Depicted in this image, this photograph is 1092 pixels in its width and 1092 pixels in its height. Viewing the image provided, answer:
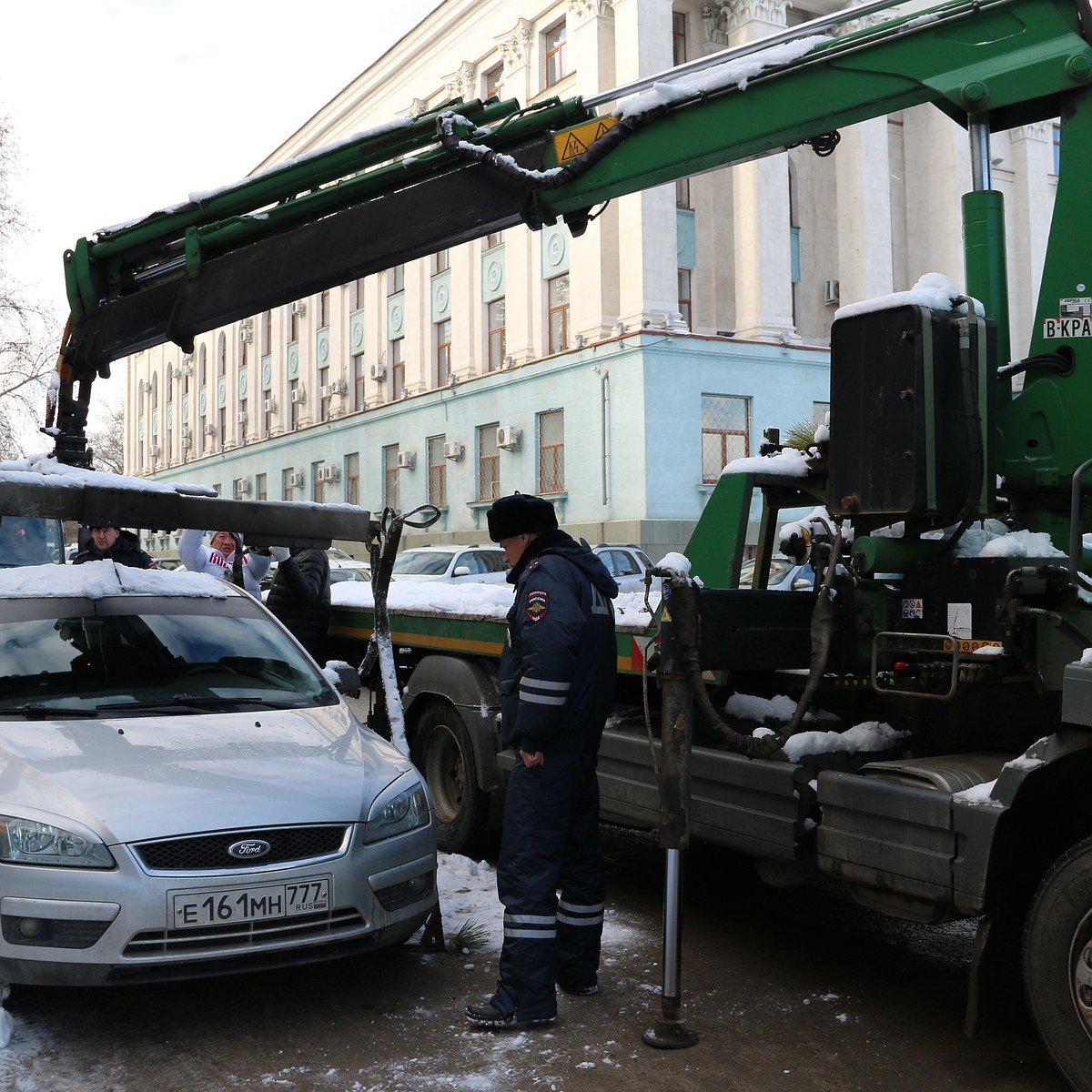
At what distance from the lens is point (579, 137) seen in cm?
576

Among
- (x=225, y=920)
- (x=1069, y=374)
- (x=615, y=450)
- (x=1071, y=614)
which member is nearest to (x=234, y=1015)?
(x=225, y=920)

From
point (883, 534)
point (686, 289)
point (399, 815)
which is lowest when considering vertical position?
point (399, 815)

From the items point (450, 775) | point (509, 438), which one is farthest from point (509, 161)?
point (509, 438)

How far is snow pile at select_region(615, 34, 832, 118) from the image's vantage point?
5199 mm

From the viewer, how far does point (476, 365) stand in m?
30.4

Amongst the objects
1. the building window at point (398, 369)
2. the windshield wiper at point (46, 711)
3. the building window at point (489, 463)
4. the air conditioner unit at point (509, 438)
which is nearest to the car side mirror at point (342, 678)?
the windshield wiper at point (46, 711)

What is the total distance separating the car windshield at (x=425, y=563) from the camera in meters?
18.7

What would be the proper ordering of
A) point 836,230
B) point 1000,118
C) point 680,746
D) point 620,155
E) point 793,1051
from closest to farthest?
1. point 793,1051
2. point 680,746
3. point 1000,118
4. point 620,155
5. point 836,230

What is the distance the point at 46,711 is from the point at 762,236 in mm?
24186

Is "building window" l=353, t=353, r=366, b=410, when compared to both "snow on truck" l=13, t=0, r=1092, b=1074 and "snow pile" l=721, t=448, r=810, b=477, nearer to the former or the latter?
"snow on truck" l=13, t=0, r=1092, b=1074

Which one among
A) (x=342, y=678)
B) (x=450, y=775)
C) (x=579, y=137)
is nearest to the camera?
(x=579, y=137)

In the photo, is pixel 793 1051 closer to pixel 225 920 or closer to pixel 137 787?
pixel 225 920

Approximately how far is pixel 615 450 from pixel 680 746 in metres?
21.6

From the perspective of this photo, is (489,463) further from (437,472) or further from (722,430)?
(722,430)
